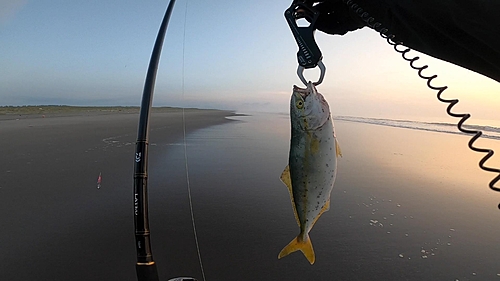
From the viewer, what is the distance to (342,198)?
461 cm

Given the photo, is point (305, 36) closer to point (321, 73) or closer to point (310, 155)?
point (321, 73)

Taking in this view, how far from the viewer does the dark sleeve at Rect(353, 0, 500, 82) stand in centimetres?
91

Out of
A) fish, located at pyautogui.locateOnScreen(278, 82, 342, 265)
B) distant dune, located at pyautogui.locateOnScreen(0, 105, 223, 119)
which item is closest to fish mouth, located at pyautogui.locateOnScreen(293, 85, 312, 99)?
fish, located at pyautogui.locateOnScreen(278, 82, 342, 265)

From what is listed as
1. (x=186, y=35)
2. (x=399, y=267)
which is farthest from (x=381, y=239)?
(x=186, y=35)

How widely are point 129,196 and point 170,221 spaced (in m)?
1.18

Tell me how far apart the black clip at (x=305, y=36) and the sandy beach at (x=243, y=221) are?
6.48ft

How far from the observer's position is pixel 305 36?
1.43 metres

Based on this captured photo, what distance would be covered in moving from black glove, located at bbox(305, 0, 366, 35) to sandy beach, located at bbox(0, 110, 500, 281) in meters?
2.04

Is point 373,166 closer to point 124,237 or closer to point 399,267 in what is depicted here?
point 399,267

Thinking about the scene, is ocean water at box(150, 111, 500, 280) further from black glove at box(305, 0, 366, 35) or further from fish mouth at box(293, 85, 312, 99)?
black glove at box(305, 0, 366, 35)

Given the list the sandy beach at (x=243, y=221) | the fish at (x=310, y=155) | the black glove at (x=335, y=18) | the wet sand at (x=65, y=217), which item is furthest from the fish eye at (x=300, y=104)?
the wet sand at (x=65, y=217)

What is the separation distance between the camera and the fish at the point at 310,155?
1.44 meters

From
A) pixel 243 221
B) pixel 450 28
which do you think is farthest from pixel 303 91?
pixel 243 221

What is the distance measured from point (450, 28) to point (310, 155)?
0.71m
